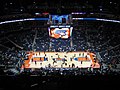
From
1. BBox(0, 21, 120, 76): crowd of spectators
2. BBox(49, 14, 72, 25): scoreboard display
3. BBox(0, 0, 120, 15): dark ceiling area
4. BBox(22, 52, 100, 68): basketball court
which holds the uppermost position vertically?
BBox(0, 0, 120, 15): dark ceiling area

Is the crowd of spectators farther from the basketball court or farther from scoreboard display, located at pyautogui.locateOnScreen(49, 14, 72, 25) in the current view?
scoreboard display, located at pyautogui.locateOnScreen(49, 14, 72, 25)

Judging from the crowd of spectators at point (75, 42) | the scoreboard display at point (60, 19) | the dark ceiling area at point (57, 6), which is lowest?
the crowd of spectators at point (75, 42)

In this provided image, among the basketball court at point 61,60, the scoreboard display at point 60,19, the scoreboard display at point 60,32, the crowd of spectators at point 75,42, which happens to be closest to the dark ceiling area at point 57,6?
the scoreboard display at point 60,19

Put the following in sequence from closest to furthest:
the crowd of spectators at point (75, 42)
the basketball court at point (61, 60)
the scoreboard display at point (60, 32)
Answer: the basketball court at point (61, 60) < the crowd of spectators at point (75, 42) < the scoreboard display at point (60, 32)

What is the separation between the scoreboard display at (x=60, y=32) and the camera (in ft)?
97.4

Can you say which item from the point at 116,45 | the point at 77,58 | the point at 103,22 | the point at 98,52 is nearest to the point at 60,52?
the point at 77,58

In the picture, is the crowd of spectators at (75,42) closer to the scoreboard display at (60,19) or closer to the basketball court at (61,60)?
the basketball court at (61,60)

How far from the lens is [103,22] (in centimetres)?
3500

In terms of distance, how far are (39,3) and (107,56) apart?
44.6 ft

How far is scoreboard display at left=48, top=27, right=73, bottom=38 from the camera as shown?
29697 millimetres

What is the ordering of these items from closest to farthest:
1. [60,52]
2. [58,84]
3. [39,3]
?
[58,84] → [60,52] → [39,3]

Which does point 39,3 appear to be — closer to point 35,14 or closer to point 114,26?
point 35,14

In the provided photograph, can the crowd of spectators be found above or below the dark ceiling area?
below

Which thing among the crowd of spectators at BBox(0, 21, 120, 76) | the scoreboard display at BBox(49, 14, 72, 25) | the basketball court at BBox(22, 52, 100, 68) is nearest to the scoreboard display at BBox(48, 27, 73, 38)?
the scoreboard display at BBox(49, 14, 72, 25)
